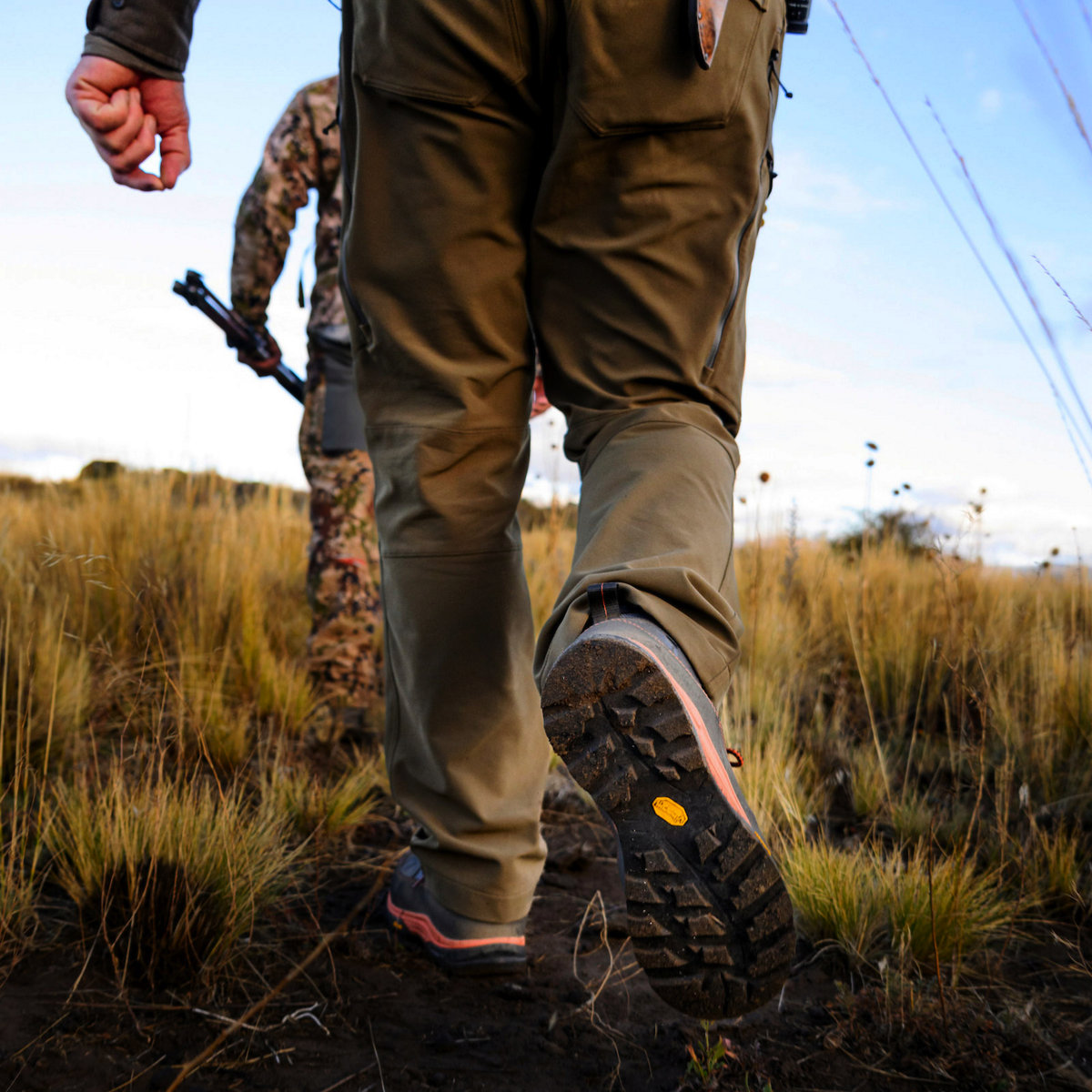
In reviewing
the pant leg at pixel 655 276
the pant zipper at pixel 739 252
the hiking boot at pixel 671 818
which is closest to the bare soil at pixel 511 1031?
the hiking boot at pixel 671 818

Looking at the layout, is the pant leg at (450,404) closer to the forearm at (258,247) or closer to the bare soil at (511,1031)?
the bare soil at (511,1031)

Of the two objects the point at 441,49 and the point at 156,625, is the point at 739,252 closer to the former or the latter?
the point at 441,49

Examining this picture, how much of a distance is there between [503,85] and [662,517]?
60cm

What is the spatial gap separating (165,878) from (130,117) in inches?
50.3

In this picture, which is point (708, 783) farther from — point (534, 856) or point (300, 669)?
point (300, 669)

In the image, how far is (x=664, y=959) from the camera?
935mm

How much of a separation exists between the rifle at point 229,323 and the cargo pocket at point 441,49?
2.66 metres

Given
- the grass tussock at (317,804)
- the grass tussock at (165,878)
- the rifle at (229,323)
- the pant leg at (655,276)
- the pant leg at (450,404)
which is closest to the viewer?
the pant leg at (655,276)

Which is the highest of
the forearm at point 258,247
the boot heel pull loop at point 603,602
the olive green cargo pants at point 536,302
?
the forearm at point 258,247

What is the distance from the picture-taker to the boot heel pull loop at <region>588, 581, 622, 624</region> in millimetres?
961

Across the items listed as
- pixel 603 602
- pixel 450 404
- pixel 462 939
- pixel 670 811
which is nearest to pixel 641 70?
pixel 450 404

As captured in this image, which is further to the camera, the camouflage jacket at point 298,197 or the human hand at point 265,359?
the human hand at point 265,359

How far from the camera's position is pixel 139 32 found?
1.54m

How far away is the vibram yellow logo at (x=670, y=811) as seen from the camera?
92 centimetres
